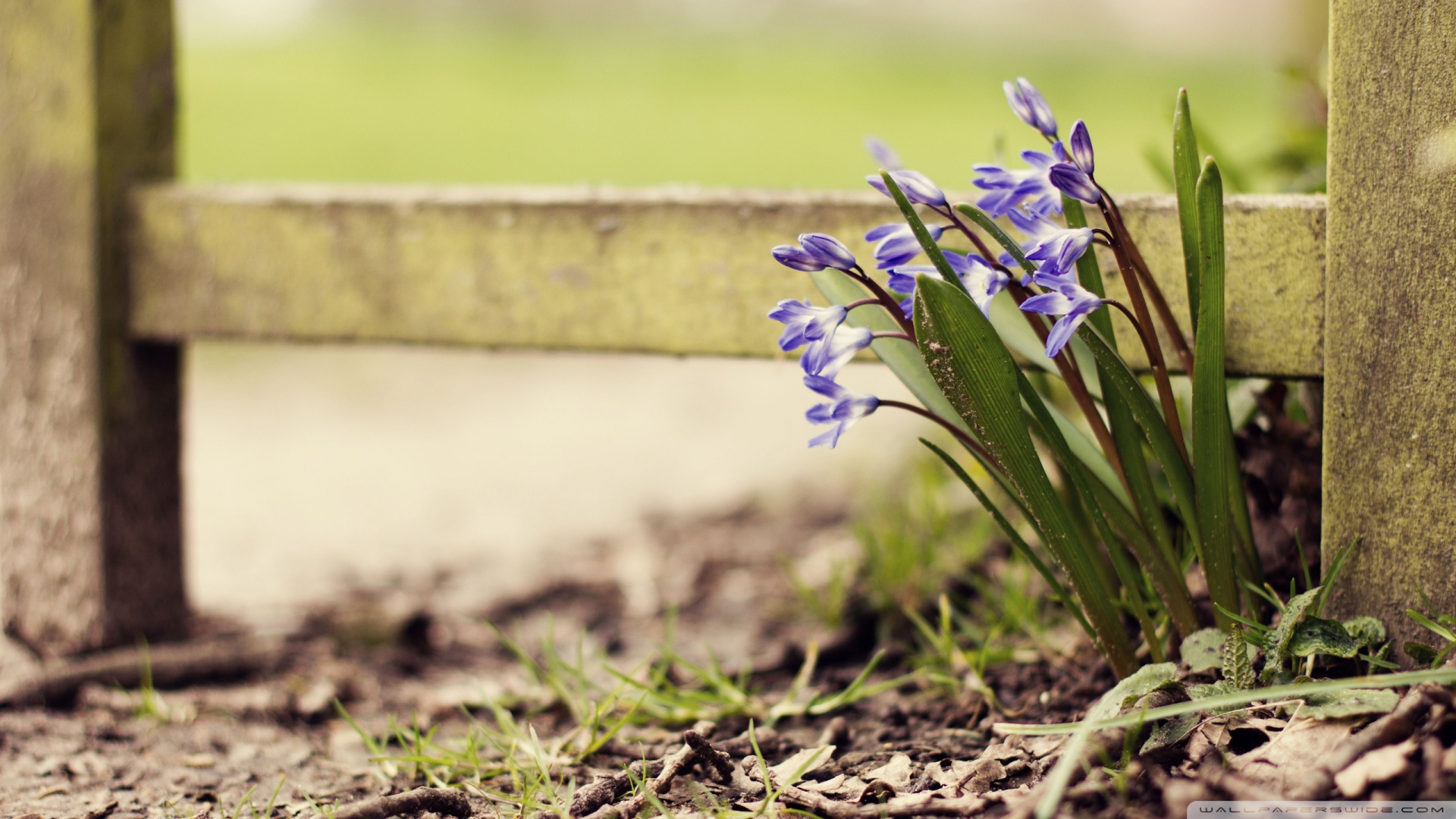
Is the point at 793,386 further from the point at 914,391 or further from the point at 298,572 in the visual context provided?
the point at 914,391

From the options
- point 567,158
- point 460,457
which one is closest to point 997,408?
point 460,457

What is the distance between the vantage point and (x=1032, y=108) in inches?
42.7

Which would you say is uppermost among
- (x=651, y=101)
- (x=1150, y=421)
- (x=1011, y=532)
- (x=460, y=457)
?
(x=651, y=101)

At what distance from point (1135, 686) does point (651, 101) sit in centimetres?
774

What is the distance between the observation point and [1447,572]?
111cm

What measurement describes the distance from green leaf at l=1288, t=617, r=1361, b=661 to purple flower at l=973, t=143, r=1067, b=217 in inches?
20.5

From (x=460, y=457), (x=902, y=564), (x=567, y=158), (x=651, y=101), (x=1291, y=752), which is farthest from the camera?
(x=651, y=101)

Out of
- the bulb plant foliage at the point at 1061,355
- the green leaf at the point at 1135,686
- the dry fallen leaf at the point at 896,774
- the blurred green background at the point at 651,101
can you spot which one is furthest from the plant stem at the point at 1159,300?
the blurred green background at the point at 651,101

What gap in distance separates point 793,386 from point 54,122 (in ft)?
10.5

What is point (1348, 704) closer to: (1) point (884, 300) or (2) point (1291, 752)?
(2) point (1291, 752)

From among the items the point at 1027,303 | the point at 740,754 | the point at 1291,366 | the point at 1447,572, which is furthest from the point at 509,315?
the point at 1447,572

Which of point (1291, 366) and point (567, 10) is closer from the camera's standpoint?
point (1291, 366)

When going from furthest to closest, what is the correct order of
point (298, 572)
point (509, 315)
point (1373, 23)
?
point (298, 572) → point (509, 315) → point (1373, 23)

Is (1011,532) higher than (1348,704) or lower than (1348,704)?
higher
